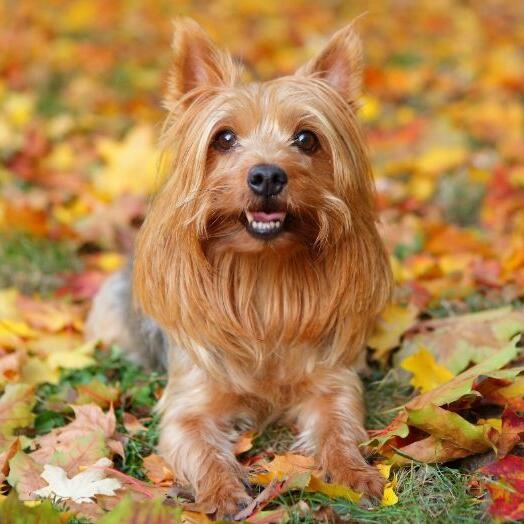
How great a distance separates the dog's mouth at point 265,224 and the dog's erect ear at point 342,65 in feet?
2.47

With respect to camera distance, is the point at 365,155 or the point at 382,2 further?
the point at 382,2

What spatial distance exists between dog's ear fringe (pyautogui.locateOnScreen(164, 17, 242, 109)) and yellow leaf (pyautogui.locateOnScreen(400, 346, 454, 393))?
1.45 m

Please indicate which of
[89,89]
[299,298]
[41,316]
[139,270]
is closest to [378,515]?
[299,298]

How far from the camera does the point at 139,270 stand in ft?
12.1

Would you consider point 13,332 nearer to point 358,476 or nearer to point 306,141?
point 306,141

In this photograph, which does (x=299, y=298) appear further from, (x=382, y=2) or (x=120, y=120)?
(x=382, y=2)

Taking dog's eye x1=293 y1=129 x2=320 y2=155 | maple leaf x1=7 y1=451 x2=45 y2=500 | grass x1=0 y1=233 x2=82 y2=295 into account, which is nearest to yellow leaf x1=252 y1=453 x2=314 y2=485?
maple leaf x1=7 y1=451 x2=45 y2=500

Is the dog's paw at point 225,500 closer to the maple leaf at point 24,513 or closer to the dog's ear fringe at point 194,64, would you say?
the maple leaf at point 24,513

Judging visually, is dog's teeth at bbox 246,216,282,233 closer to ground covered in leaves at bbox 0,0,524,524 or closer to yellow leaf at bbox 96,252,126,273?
ground covered in leaves at bbox 0,0,524,524

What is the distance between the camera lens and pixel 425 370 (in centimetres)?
387

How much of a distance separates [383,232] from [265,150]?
226 cm

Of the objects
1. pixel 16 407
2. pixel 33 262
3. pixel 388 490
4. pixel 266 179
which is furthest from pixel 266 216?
pixel 33 262

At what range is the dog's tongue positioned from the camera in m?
3.26

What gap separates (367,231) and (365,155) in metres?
0.33
